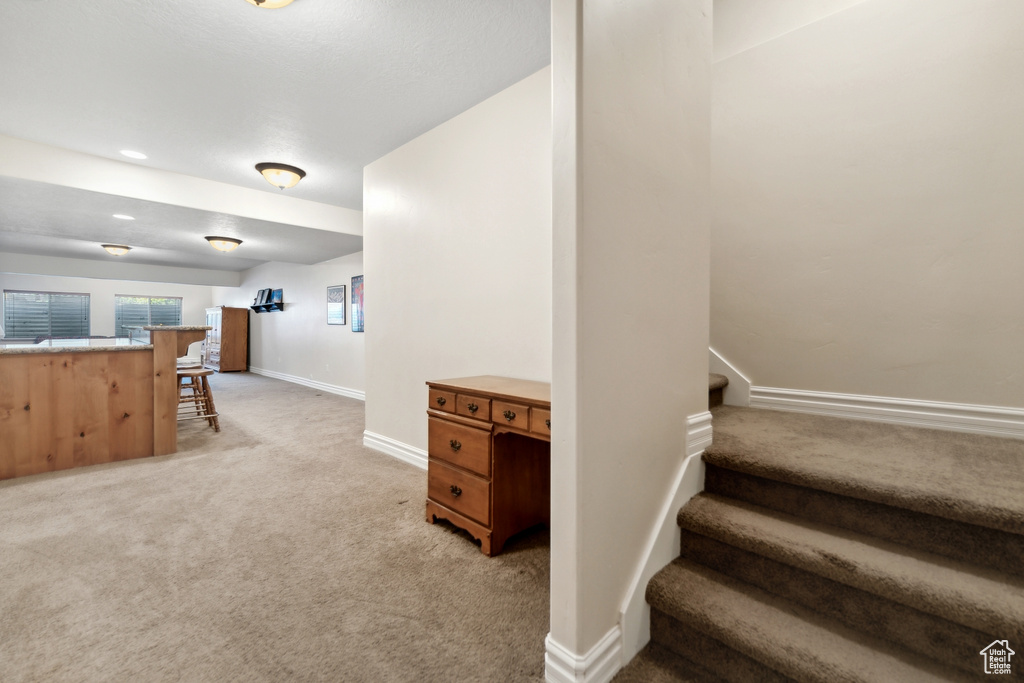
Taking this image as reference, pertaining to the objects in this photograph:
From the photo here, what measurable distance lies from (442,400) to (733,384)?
5.90 feet

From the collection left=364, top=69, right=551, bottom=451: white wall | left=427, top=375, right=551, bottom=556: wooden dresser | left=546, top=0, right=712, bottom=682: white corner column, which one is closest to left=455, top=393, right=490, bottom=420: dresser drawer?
left=427, top=375, right=551, bottom=556: wooden dresser

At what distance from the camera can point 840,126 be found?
7.19ft

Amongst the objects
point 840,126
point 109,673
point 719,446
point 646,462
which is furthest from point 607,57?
point 109,673

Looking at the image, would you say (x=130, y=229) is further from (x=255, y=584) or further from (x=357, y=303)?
(x=255, y=584)

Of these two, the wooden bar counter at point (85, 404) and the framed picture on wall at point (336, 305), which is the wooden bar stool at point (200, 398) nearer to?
the wooden bar counter at point (85, 404)

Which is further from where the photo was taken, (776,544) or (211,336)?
(211,336)

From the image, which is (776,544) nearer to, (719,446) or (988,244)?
(719,446)

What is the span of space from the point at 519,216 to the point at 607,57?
4.39 ft

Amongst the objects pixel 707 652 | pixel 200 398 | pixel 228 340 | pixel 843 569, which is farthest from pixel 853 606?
pixel 228 340

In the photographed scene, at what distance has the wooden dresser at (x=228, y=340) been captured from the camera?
9836 millimetres

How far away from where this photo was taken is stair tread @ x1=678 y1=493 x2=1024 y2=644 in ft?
3.31

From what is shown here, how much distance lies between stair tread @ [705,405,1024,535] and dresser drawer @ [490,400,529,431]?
0.76m

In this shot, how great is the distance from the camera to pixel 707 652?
1231mm

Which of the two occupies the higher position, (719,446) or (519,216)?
(519,216)
